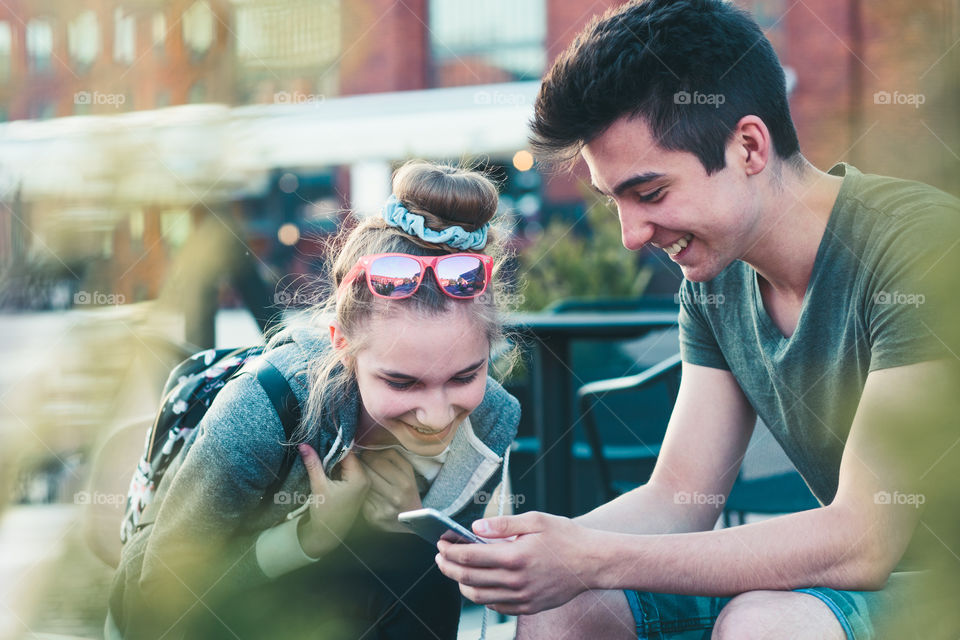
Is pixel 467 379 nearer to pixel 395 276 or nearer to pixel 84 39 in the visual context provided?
pixel 395 276

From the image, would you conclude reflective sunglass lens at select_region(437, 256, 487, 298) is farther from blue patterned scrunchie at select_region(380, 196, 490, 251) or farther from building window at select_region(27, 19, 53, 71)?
building window at select_region(27, 19, 53, 71)

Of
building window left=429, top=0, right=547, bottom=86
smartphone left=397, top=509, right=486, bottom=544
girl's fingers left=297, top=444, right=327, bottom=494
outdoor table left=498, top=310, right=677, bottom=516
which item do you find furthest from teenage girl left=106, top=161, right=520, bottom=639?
building window left=429, top=0, right=547, bottom=86

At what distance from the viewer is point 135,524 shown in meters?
1.94

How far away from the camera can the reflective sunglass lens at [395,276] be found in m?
1.99

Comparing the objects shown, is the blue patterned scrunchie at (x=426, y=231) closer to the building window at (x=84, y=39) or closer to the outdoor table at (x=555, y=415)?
the outdoor table at (x=555, y=415)

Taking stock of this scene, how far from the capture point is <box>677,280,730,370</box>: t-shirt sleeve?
2158 mm

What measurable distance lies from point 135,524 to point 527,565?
2.83 ft

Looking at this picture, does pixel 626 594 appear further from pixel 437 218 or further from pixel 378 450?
pixel 437 218

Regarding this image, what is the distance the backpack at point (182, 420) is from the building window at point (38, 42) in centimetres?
112

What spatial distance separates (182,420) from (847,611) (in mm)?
1333

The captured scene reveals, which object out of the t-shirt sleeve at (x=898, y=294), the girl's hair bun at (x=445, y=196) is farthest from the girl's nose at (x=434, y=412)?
the t-shirt sleeve at (x=898, y=294)

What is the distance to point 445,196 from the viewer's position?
2.05 metres

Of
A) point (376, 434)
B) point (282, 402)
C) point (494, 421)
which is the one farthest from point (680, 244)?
point (282, 402)

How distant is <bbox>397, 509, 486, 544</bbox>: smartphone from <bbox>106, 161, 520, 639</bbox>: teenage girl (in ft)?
0.68
